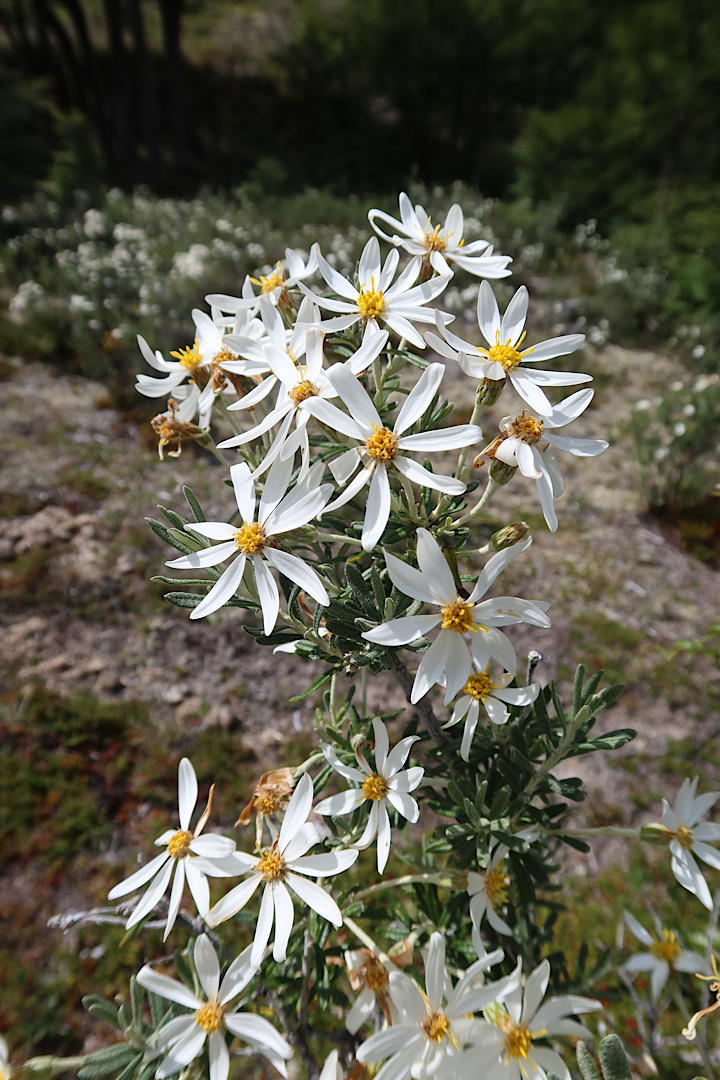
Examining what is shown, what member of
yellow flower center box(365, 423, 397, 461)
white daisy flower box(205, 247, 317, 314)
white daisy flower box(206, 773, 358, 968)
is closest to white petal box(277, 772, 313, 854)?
white daisy flower box(206, 773, 358, 968)

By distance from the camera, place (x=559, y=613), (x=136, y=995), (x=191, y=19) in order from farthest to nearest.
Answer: (x=191, y=19)
(x=559, y=613)
(x=136, y=995)

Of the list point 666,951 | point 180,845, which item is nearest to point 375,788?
point 180,845

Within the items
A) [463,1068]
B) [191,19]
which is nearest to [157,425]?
[463,1068]

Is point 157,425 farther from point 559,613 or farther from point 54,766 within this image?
point 559,613

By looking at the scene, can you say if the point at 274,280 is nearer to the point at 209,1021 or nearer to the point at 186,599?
the point at 186,599

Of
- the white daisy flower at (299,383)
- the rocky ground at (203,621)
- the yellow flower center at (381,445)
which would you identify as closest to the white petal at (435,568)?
the yellow flower center at (381,445)

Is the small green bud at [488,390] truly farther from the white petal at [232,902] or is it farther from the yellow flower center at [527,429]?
the white petal at [232,902]
